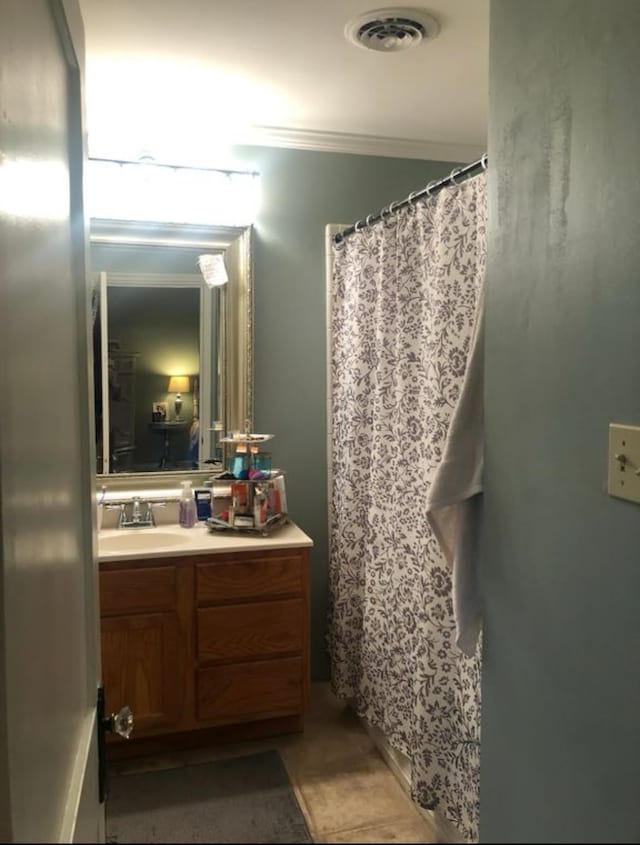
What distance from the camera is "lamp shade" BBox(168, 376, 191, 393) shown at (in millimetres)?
2304

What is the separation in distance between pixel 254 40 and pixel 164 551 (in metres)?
1.60

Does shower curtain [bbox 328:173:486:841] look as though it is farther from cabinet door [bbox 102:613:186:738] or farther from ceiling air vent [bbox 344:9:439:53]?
cabinet door [bbox 102:613:186:738]

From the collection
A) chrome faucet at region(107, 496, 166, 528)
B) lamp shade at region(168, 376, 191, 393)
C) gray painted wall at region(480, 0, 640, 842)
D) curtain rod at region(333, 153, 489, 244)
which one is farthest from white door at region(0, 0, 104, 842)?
chrome faucet at region(107, 496, 166, 528)

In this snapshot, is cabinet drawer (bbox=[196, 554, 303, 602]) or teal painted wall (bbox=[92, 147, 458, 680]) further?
teal painted wall (bbox=[92, 147, 458, 680])

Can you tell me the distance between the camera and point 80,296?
0.98 meters

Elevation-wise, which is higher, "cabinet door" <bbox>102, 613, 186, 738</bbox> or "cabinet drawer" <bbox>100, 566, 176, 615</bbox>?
"cabinet drawer" <bbox>100, 566, 176, 615</bbox>

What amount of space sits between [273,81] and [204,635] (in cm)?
188

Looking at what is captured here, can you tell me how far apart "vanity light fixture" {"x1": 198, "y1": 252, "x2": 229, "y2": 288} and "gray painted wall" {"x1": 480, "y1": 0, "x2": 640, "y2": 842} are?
1.71m

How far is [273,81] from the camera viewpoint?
7.36 feet

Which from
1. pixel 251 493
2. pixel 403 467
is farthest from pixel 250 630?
pixel 403 467

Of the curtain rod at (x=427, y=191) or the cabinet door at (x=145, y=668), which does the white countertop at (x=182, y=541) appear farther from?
the curtain rod at (x=427, y=191)

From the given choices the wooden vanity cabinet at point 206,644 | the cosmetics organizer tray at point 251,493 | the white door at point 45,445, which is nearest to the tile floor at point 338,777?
the wooden vanity cabinet at point 206,644

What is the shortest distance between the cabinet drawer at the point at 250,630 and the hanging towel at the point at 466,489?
1117 mm

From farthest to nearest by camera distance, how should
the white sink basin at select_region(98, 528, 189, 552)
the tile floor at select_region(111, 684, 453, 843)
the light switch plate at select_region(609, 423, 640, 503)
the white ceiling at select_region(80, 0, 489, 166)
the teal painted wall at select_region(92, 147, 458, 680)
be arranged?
the teal painted wall at select_region(92, 147, 458, 680) < the white sink basin at select_region(98, 528, 189, 552) < the white ceiling at select_region(80, 0, 489, 166) < the light switch plate at select_region(609, 423, 640, 503) < the tile floor at select_region(111, 684, 453, 843)
